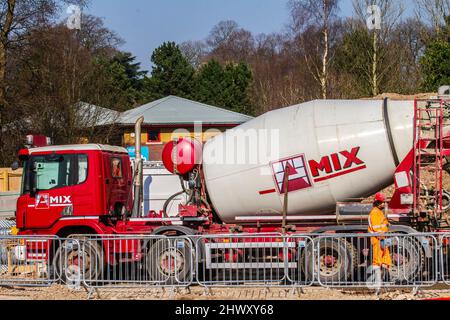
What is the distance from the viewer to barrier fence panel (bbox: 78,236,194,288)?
13883 mm

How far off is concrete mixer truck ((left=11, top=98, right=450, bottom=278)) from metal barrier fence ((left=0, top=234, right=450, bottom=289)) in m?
0.24

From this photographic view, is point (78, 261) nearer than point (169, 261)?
Yes

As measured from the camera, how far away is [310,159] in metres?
→ 14.1

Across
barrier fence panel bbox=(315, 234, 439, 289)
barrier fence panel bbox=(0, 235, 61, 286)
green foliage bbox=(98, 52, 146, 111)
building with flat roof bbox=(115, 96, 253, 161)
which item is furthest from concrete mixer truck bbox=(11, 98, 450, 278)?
green foliage bbox=(98, 52, 146, 111)

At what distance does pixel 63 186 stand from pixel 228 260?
12.3 feet

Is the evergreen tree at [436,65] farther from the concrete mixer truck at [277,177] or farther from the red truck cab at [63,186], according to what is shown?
the red truck cab at [63,186]

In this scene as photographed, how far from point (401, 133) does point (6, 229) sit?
9.36 metres

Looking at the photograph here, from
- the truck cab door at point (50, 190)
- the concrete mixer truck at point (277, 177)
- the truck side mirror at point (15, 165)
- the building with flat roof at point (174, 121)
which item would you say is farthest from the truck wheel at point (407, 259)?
the building with flat roof at point (174, 121)

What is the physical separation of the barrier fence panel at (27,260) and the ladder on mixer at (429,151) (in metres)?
6.97

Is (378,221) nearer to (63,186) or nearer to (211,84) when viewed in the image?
(63,186)

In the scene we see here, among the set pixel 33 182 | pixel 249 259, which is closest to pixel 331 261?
pixel 249 259

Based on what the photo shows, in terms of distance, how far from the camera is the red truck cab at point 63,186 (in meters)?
14.8
